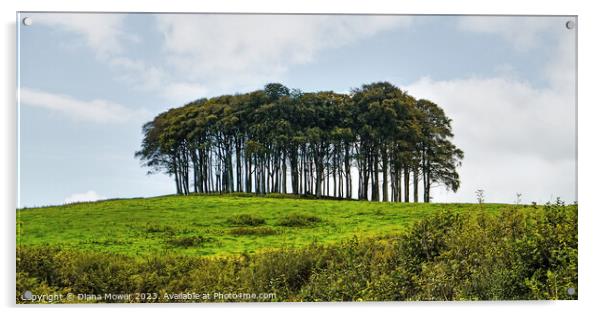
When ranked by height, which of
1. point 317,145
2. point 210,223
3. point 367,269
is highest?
point 317,145

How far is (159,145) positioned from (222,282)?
234 centimetres

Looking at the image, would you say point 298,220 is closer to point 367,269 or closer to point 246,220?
point 246,220

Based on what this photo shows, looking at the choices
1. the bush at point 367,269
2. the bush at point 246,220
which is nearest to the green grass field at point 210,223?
the bush at point 246,220

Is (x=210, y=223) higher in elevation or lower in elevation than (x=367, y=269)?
higher

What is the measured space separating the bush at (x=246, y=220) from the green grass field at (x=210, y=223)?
2 centimetres

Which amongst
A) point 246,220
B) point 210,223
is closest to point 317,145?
point 246,220

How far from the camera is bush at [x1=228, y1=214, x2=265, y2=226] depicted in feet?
34.1

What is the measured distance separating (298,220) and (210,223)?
1.38m

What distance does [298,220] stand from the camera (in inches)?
415

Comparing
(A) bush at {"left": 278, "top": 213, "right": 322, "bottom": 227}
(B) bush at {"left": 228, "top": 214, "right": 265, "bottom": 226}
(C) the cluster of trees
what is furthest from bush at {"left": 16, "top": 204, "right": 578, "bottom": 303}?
(C) the cluster of trees

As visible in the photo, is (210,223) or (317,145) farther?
(317,145)

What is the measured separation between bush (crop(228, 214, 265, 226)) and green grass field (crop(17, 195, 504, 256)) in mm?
16

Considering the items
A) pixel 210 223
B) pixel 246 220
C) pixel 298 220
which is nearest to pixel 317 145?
pixel 298 220

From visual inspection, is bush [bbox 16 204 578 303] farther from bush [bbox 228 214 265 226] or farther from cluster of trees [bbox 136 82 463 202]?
cluster of trees [bbox 136 82 463 202]
